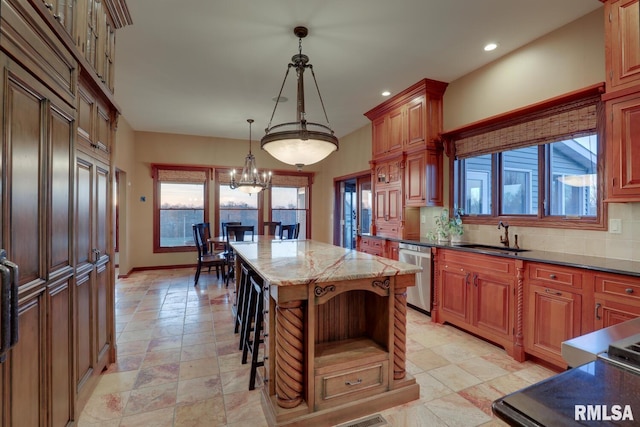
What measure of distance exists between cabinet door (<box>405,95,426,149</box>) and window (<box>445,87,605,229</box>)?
0.34 metres

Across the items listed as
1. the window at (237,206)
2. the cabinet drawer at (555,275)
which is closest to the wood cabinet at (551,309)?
the cabinet drawer at (555,275)

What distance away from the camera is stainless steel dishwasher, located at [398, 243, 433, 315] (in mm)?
3667

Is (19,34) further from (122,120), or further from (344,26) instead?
(122,120)

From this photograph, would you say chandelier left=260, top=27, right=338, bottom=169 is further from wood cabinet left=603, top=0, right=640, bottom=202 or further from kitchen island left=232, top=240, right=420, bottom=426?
wood cabinet left=603, top=0, right=640, bottom=202

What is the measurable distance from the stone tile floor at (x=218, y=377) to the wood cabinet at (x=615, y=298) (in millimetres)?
694

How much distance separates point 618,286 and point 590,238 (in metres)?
0.74

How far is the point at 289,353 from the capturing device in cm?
180

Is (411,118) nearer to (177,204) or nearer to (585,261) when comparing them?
(585,261)

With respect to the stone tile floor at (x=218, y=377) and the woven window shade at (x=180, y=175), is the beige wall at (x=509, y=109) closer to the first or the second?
the woven window shade at (x=180, y=175)

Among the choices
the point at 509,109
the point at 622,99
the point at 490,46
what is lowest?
the point at 622,99

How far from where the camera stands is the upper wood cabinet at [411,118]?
157 inches

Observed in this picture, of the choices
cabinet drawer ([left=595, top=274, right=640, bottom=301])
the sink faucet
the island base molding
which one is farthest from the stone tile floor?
the sink faucet

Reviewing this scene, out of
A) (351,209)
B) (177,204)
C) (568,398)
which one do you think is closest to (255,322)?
(568,398)

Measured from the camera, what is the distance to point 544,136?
9.81 feet
